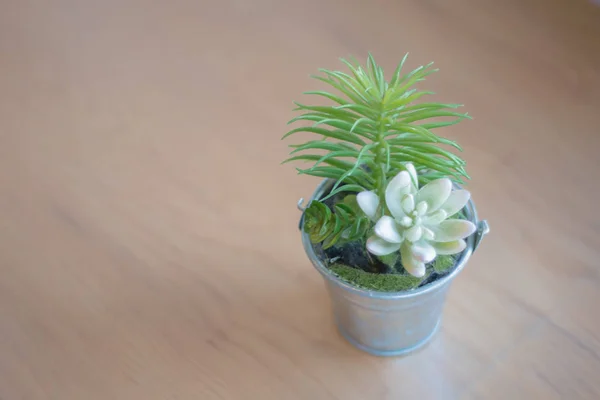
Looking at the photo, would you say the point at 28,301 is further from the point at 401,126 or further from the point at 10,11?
the point at 10,11

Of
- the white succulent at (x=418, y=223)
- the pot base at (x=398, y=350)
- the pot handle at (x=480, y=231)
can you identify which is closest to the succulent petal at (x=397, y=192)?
the white succulent at (x=418, y=223)

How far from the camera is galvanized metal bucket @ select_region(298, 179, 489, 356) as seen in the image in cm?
62

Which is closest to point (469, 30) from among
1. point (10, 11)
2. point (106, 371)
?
point (106, 371)

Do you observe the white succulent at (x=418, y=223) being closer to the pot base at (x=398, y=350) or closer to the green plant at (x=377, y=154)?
the green plant at (x=377, y=154)

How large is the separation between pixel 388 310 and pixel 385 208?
0.37 feet

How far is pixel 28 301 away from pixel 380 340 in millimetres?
447

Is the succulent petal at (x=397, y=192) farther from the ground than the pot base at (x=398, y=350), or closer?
farther from the ground

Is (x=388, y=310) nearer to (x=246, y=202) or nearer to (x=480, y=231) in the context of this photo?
(x=480, y=231)

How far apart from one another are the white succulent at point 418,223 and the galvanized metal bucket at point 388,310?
6cm

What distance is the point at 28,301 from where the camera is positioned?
0.81 m

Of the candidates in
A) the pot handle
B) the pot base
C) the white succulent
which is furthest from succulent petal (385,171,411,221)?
the pot base

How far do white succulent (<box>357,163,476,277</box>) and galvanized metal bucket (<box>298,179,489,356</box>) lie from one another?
55 mm

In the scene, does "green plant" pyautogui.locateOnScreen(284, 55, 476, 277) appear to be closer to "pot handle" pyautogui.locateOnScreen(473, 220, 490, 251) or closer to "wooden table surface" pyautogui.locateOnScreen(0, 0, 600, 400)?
"pot handle" pyautogui.locateOnScreen(473, 220, 490, 251)

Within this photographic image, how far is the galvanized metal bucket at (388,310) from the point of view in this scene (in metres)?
0.62
